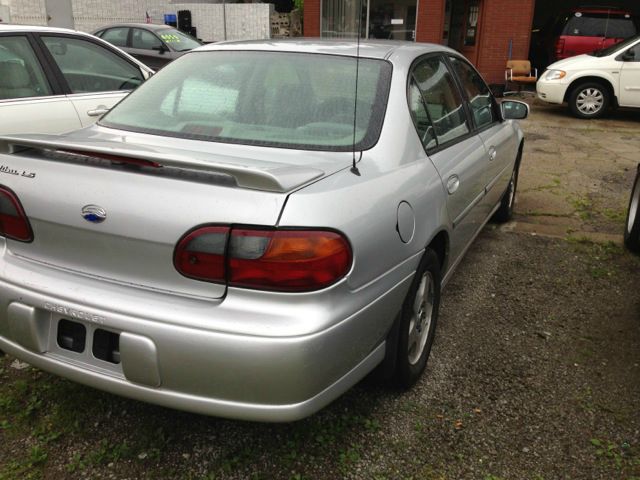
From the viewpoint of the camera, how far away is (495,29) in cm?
1484

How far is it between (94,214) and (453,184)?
1.78 metres

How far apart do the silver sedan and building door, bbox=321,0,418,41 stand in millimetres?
13411

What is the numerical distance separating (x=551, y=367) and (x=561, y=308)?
31.1 inches

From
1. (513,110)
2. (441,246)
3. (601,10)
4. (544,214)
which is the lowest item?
(544,214)

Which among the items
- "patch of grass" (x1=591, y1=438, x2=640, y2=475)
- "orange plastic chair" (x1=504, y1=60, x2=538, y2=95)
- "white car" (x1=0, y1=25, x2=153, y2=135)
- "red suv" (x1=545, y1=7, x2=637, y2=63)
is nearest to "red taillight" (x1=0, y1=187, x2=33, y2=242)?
"white car" (x1=0, y1=25, x2=153, y2=135)

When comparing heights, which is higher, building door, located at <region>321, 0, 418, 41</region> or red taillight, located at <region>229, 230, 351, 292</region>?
building door, located at <region>321, 0, 418, 41</region>

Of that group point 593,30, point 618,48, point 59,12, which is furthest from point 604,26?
point 59,12

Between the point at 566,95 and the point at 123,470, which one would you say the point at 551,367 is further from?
the point at 566,95

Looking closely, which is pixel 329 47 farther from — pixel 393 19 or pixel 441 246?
pixel 393 19

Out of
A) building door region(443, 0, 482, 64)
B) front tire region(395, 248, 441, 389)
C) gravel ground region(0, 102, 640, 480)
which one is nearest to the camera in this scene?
gravel ground region(0, 102, 640, 480)

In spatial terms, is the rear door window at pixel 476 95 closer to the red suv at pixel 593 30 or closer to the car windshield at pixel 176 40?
the car windshield at pixel 176 40

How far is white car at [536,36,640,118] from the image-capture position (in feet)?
35.0

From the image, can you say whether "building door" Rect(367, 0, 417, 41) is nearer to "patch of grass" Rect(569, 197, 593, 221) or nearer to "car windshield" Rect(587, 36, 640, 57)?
"car windshield" Rect(587, 36, 640, 57)

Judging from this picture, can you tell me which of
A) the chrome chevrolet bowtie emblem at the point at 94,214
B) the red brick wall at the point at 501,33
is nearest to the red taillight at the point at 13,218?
the chrome chevrolet bowtie emblem at the point at 94,214
